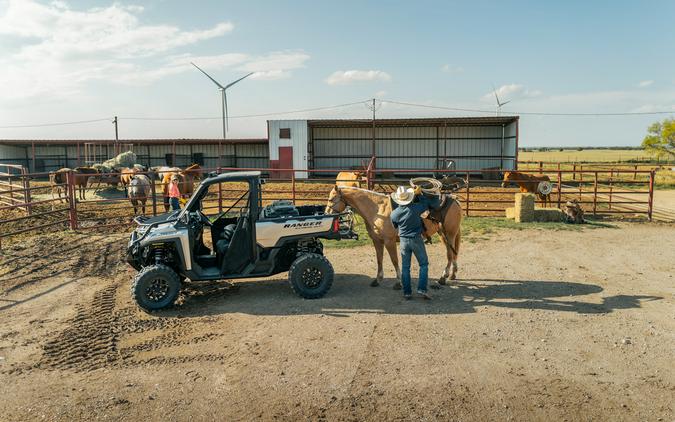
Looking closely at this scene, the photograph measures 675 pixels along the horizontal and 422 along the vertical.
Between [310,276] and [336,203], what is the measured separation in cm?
142

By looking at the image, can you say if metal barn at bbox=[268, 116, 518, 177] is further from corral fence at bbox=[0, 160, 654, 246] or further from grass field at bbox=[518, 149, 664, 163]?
grass field at bbox=[518, 149, 664, 163]

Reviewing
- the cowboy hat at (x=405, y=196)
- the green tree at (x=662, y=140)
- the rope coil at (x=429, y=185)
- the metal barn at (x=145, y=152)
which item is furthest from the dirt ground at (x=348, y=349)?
the green tree at (x=662, y=140)

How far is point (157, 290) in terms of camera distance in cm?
707

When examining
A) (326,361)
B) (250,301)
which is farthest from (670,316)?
(250,301)

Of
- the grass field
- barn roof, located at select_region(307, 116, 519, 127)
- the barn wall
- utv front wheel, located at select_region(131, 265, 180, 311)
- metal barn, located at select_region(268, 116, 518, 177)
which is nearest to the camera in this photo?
utv front wheel, located at select_region(131, 265, 180, 311)

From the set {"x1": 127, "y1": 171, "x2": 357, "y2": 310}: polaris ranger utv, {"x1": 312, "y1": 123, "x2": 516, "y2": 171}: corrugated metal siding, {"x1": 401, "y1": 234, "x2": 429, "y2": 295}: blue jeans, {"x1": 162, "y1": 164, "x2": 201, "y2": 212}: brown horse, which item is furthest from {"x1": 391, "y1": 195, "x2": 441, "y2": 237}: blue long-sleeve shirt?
{"x1": 312, "y1": 123, "x2": 516, "y2": 171}: corrugated metal siding

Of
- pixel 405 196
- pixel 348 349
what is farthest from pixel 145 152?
pixel 348 349

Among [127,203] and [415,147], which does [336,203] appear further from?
[415,147]

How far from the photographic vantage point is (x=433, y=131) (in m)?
29.9

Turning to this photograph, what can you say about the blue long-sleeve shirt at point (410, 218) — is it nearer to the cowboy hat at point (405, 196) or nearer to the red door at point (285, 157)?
the cowboy hat at point (405, 196)

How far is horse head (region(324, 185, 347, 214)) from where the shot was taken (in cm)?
829

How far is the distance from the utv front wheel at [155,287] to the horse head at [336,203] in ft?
8.69

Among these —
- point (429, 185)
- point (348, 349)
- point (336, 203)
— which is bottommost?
point (348, 349)

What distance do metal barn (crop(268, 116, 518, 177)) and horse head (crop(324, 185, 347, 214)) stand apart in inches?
775
